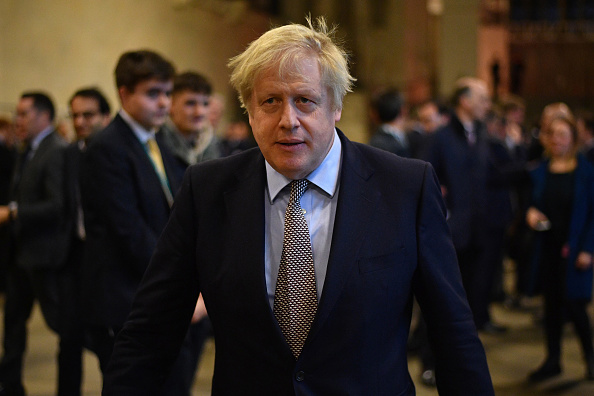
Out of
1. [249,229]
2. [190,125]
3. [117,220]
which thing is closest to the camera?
[249,229]

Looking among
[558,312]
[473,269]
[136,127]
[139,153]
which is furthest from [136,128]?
[558,312]

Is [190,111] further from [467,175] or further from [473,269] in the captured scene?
[473,269]

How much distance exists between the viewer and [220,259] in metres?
1.87

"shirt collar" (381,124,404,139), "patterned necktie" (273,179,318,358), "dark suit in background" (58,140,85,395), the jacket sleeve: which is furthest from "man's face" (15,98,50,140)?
"patterned necktie" (273,179,318,358)

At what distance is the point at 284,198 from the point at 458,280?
471 mm

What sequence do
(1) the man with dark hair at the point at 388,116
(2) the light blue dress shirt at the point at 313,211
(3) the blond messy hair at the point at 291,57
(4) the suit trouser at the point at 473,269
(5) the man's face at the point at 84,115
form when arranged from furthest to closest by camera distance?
(1) the man with dark hair at the point at 388,116
(4) the suit trouser at the point at 473,269
(5) the man's face at the point at 84,115
(2) the light blue dress shirt at the point at 313,211
(3) the blond messy hair at the point at 291,57

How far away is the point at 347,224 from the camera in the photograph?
1.81m

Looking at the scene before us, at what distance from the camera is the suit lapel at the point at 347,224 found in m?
1.75

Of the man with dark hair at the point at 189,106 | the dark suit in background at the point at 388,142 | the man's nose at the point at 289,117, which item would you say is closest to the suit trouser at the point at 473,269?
the dark suit in background at the point at 388,142

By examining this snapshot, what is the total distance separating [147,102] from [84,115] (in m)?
1.75

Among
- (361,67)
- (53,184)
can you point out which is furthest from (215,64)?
(53,184)

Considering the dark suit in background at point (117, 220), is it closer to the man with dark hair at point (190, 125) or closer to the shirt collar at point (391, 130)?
the man with dark hair at point (190, 125)

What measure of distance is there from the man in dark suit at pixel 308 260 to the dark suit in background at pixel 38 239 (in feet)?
8.11

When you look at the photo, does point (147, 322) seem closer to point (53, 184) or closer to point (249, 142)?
point (53, 184)
